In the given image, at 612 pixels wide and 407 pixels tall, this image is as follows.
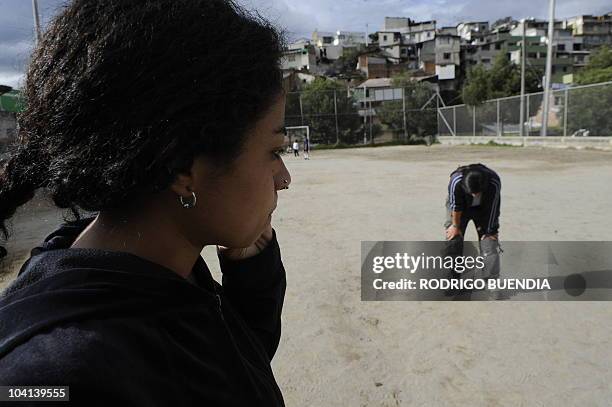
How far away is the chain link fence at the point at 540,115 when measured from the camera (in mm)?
19359

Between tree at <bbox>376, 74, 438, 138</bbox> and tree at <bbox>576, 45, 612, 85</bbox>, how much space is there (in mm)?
11585

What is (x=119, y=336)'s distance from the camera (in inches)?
28.9

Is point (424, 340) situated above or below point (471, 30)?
below

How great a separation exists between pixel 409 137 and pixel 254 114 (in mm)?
39484

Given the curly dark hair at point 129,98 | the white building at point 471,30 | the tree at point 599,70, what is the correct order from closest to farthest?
the curly dark hair at point 129,98
the tree at point 599,70
the white building at point 471,30

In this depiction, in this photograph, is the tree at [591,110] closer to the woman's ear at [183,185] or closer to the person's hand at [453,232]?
the person's hand at [453,232]

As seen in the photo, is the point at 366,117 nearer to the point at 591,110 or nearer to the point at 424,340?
the point at 591,110

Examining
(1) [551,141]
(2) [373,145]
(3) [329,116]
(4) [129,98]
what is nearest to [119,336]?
(4) [129,98]

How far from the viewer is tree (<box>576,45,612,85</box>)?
118 ft

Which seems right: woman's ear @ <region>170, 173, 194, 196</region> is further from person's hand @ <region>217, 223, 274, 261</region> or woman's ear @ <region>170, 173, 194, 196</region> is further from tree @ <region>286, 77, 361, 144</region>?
tree @ <region>286, 77, 361, 144</region>

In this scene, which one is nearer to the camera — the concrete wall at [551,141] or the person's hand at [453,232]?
the person's hand at [453,232]

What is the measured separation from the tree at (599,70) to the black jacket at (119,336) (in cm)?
4207

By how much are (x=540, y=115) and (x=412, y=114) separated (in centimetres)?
1497

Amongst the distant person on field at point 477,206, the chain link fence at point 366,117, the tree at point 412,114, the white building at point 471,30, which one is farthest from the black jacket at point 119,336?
the white building at point 471,30
